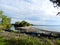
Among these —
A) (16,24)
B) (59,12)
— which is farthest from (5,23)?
(59,12)

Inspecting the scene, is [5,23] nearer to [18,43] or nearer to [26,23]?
[26,23]

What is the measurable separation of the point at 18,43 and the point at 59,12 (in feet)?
21.1

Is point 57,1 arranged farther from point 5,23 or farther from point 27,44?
point 5,23

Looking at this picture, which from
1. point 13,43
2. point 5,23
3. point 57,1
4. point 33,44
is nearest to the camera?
point 33,44

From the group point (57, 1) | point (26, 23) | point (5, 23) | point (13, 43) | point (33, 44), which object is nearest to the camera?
point (33, 44)

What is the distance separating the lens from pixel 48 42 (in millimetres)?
19016

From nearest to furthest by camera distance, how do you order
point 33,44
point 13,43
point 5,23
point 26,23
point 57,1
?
point 33,44 → point 13,43 → point 57,1 → point 5,23 → point 26,23

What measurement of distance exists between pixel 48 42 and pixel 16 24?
72565 mm

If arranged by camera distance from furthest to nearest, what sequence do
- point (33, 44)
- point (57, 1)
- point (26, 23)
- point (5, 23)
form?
point (26, 23) < point (5, 23) < point (57, 1) < point (33, 44)

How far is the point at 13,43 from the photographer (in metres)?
19.2

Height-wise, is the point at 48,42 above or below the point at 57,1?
below

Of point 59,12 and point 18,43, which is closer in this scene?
point 18,43

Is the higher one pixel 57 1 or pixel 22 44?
pixel 57 1

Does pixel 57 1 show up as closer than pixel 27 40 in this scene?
No
